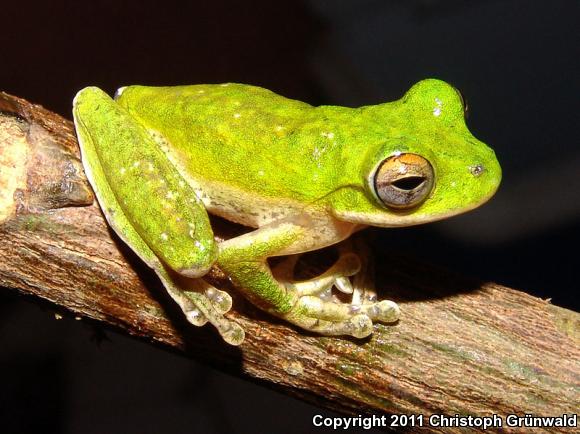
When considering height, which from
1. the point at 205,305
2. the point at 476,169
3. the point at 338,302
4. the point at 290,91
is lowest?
the point at 205,305

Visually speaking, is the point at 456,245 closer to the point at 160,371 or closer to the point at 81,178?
the point at 160,371

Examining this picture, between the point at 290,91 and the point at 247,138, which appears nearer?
the point at 247,138

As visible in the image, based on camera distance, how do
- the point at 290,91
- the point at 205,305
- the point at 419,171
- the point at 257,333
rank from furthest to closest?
the point at 290,91 < the point at 257,333 < the point at 205,305 < the point at 419,171

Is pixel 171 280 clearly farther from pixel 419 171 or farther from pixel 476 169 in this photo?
pixel 476 169

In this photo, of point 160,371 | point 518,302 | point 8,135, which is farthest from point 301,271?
point 160,371

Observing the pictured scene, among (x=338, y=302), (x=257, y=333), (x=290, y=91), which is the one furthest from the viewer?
(x=290, y=91)

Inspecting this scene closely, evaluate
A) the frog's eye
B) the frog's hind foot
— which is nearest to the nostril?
the frog's eye

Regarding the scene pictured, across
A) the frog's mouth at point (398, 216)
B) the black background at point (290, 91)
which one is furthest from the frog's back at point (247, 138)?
the black background at point (290, 91)

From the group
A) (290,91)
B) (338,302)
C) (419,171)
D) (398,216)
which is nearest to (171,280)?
(338,302)
